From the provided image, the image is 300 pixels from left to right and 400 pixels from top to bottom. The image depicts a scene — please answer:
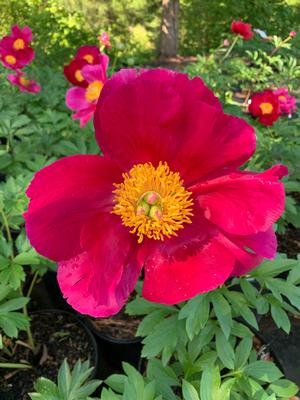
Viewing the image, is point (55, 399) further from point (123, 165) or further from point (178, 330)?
point (123, 165)

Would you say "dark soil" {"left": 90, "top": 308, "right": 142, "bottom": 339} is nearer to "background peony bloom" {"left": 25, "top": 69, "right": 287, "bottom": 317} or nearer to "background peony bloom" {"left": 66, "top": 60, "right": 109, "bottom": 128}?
"background peony bloom" {"left": 66, "top": 60, "right": 109, "bottom": 128}

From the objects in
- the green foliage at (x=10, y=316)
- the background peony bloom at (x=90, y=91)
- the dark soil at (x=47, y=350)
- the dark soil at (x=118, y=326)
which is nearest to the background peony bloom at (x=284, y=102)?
the background peony bloom at (x=90, y=91)

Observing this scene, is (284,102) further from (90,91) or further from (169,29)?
(169,29)

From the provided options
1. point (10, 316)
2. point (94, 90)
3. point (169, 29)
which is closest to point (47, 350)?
point (10, 316)

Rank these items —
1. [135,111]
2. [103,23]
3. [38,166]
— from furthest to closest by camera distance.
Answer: [103,23] < [38,166] < [135,111]

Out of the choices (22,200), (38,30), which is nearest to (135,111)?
(22,200)

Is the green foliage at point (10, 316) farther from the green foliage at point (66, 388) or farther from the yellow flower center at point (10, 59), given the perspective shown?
the yellow flower center at point (10, 59)
